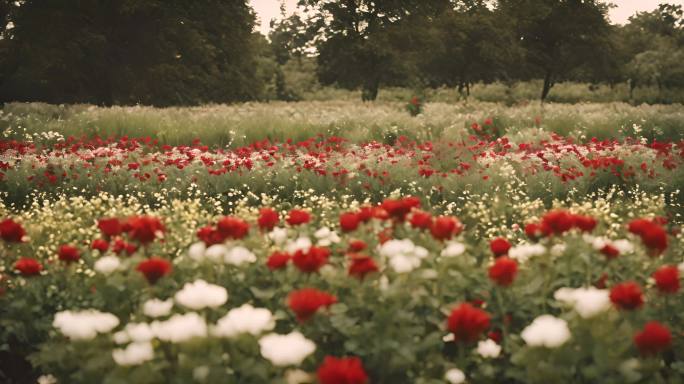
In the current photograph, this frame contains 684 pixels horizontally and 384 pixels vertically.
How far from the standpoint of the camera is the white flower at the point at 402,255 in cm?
229

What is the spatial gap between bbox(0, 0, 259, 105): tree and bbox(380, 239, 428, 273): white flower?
2320 cm

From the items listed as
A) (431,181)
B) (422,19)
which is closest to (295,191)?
(431,181)

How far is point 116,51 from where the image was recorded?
25125 mm

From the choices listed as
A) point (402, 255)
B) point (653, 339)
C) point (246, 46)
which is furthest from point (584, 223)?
point (246, 46)

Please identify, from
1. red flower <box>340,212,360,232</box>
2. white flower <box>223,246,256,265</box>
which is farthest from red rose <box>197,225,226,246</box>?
red flower <box>340,212,360,232</box>

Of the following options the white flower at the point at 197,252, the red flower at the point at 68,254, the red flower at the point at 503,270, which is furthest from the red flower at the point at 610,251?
the red flower at the point at 68,254

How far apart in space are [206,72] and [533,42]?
1768 cm

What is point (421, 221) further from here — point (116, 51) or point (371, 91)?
point (371, 91)

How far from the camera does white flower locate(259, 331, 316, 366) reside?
70.1 inches

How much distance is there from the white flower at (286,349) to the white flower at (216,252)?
752mm

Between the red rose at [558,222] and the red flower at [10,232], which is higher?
the red rose at [558,222]

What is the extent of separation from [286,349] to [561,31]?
98.7ft

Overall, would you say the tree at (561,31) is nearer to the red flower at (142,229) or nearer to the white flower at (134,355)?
the red flower at (142,229)

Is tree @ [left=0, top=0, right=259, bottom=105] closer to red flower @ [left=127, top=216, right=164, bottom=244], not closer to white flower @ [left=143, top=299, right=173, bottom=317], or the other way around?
red flower @ [left=127, top=216, right=164, bottom=244]
